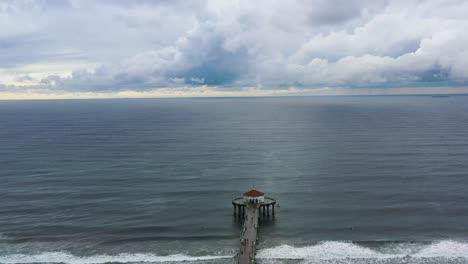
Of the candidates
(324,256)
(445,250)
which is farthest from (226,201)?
(445,250)

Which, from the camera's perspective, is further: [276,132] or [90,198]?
[276,132]

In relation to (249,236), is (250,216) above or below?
above

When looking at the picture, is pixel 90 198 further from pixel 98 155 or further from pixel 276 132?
pixel 276 132

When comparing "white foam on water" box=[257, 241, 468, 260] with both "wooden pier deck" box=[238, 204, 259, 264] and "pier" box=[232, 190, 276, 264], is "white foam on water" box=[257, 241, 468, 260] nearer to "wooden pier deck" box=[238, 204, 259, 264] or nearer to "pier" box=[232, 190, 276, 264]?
"wooden pier deck" box=[238, 204, 259, 264]

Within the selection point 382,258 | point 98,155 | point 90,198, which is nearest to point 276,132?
point 98,155

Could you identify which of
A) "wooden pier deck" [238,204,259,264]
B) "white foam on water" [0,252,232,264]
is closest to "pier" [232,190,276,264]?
"wooden pier deck" [238,204,259,264]

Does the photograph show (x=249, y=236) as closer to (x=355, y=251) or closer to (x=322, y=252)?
(x=322, y=252)

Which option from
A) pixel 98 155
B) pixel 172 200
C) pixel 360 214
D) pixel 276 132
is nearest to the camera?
pixel 360 214
